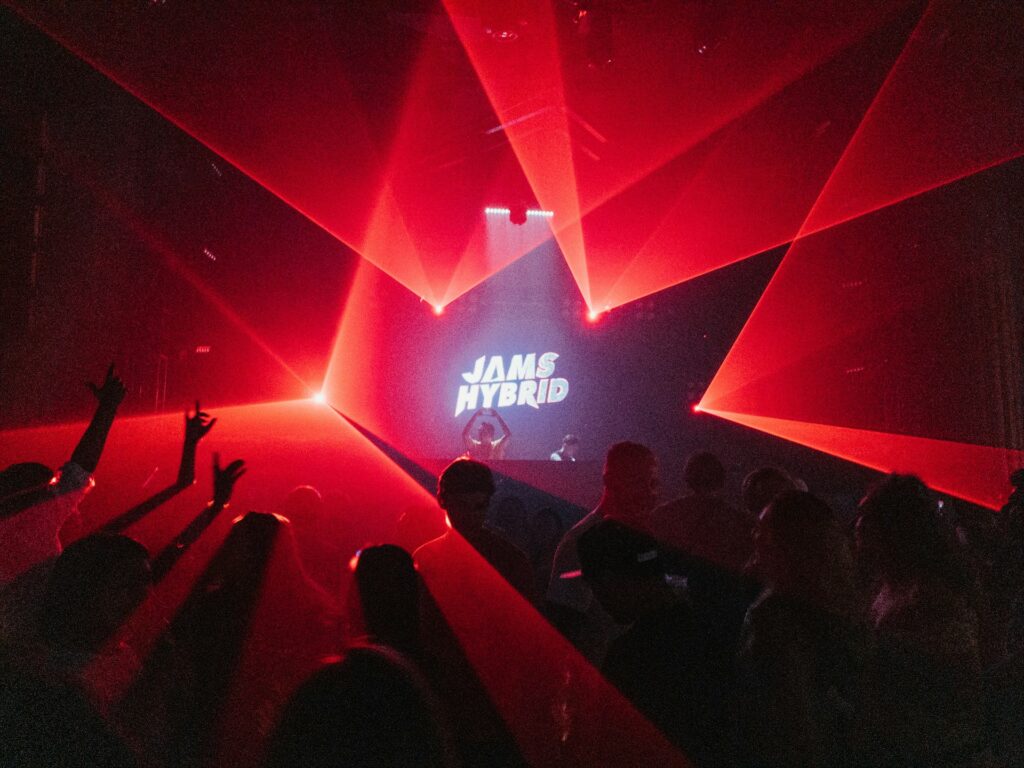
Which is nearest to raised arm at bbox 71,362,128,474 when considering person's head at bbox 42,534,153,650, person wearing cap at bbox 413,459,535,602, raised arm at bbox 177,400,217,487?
raised arm at bbox 177,400,217,487

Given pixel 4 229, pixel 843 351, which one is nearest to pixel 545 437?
pixel 843 351

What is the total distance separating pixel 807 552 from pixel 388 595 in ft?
3.26

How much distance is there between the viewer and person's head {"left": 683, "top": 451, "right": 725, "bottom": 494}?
2.94m

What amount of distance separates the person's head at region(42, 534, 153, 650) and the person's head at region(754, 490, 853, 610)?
1548 millimetres

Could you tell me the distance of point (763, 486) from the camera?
10.4 ft

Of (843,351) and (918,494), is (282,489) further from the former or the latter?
(843,351)

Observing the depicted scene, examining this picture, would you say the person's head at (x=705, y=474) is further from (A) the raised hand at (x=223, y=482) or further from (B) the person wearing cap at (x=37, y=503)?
(B) the person wearing cap at (x=37, y=503)

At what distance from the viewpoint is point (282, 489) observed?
20.2ft

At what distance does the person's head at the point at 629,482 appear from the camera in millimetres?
2602

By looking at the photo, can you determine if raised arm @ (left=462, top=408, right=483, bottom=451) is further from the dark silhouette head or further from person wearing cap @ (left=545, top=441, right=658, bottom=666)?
the dark silhouette head

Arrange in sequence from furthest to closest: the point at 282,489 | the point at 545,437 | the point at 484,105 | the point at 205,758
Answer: the point at 545,437, the point at 484,105, the point at 282,489, the point at 205,758

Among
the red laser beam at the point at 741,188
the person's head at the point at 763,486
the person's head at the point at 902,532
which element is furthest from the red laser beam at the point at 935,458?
the person's head at the point at 902,532

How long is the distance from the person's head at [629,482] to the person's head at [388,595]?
1.16 metres

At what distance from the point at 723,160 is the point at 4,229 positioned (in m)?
6.65
